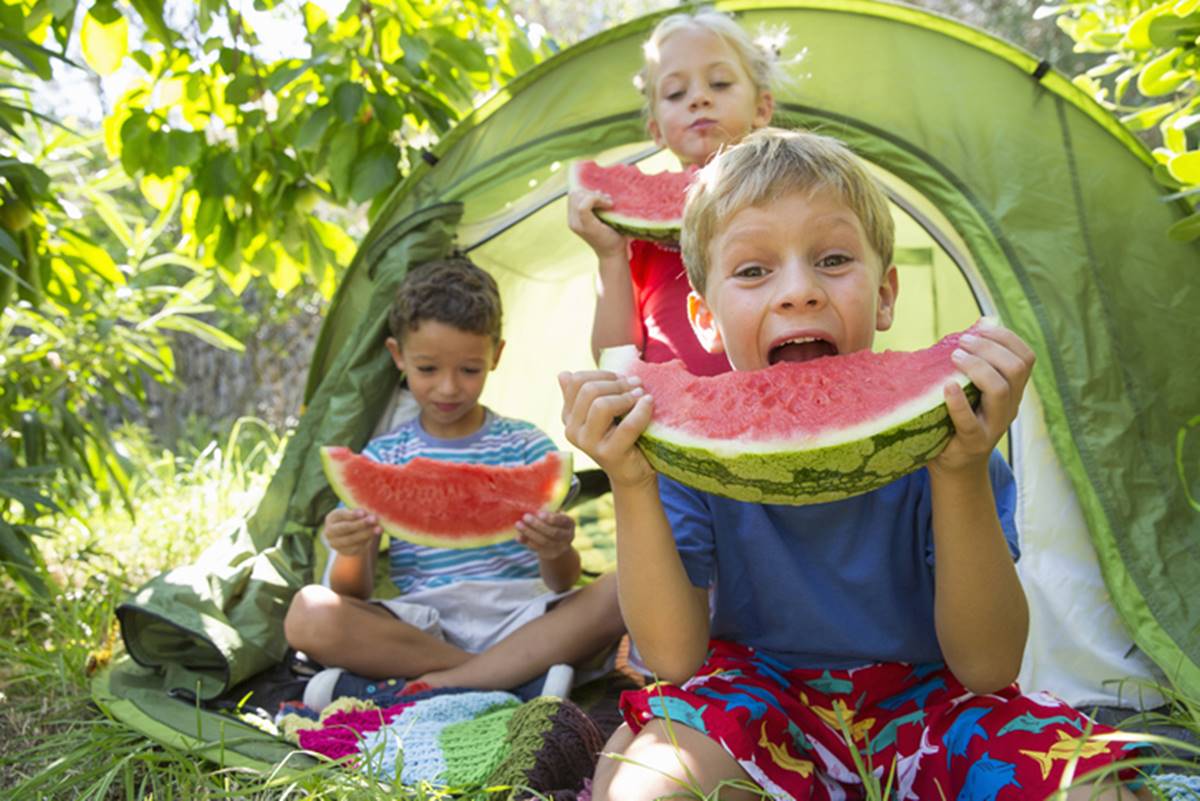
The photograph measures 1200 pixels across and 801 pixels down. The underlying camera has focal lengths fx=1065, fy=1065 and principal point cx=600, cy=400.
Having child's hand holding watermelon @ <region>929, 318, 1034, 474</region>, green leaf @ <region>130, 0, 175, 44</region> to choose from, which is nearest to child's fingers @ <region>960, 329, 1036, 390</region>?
child's hand holding watermelon @ <region>929, 318, 1034, 474</region>

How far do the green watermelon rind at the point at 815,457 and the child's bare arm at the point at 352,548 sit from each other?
1.56 metres

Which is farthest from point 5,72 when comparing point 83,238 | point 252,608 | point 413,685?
point 413,685

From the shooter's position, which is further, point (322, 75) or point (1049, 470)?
point (322, 75)

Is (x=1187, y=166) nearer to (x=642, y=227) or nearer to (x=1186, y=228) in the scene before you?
(x=1186, y=228)

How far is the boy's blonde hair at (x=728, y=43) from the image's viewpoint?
3.32 metres

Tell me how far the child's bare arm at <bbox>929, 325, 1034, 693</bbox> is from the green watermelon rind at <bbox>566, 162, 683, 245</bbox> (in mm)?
1496

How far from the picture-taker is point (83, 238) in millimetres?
3881

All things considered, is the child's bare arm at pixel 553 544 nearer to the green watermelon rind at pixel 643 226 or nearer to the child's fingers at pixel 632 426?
the green watermelon rind at pixel 643 226

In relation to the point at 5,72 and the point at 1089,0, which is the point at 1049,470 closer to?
the point at 1089,0

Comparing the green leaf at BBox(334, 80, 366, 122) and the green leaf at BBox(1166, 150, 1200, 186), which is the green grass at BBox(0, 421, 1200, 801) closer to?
the green leaf at BBox(1166, 150, 1200, 186)

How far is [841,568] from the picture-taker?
1.95 m

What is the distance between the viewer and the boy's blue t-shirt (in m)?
1.94

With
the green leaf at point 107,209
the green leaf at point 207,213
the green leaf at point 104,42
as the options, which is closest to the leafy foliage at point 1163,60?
the green leaf at point 104,42

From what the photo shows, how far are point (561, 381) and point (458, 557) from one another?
1808mm
